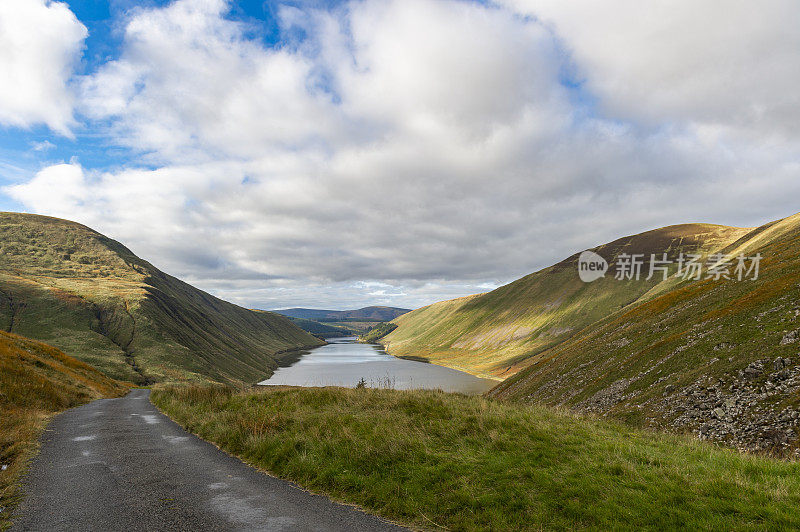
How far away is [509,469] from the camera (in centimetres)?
934

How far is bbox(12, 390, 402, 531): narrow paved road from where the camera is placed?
7812 mm

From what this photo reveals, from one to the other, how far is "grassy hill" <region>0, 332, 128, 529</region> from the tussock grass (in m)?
5.88

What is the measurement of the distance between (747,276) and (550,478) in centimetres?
5461

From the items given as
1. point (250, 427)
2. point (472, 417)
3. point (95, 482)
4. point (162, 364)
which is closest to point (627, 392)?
point (472, 417)

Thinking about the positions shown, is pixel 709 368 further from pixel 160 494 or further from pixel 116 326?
pixel 116 326

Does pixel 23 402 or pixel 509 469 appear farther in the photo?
pixel 23 402

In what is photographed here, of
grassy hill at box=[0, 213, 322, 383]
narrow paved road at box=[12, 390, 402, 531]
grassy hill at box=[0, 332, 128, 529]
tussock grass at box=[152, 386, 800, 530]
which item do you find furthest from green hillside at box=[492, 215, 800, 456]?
grassy hill at box=[0, 213, 322, 383]

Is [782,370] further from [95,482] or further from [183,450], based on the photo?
[95,482]

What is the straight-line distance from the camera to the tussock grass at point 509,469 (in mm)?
7328

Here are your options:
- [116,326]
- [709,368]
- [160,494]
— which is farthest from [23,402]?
[116,326]

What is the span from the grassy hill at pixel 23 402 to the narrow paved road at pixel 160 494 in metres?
0.49

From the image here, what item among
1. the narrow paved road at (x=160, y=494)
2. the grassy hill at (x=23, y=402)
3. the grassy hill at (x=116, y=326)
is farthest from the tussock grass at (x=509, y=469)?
the grassy hill at (x=116, y=326)

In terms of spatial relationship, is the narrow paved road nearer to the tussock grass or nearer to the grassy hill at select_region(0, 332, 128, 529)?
the grassy hill at select_region(0, 332, 128, 529)

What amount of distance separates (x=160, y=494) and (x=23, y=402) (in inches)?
871
